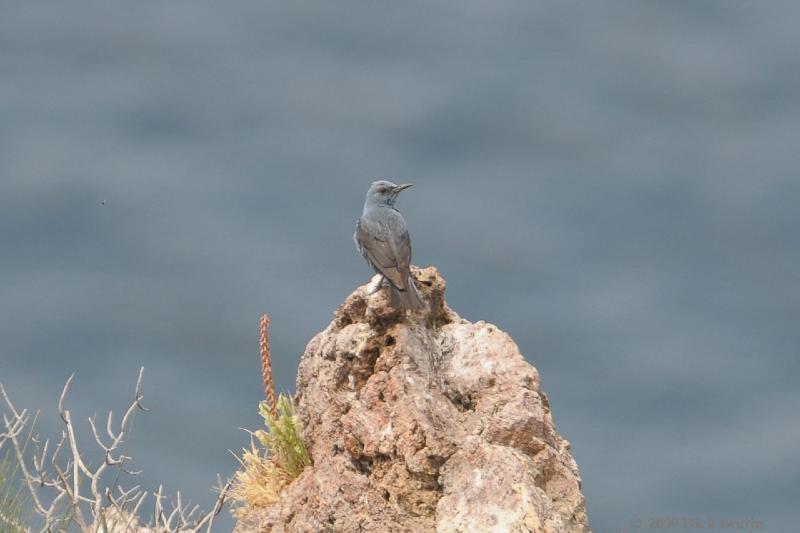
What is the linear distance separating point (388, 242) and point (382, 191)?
1.20 m

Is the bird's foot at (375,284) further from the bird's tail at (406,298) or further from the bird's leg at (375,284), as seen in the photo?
the bird's tail at (406,298)

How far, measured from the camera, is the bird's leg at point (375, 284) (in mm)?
10070

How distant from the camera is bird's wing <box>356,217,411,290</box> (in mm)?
10039

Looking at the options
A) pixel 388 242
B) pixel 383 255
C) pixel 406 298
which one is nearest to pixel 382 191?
pixel 388 242

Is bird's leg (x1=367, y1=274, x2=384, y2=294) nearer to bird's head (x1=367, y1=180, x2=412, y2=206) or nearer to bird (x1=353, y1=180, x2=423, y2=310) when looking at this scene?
bird (x1=353, y1=180, x2=423, y2=310)

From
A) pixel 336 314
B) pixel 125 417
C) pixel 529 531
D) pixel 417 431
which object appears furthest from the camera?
pixel 125 417

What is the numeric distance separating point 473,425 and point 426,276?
1.43 m

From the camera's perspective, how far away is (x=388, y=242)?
34.9ft

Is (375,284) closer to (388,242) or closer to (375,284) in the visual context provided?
(375,284)

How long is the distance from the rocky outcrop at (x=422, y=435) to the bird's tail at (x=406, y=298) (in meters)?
0.07

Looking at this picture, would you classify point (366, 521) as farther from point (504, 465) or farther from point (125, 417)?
point (125, 417)

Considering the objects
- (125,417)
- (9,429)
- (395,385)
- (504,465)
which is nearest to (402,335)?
(395,385)

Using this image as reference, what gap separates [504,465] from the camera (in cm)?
902

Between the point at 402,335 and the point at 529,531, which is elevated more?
the point at 402,335
